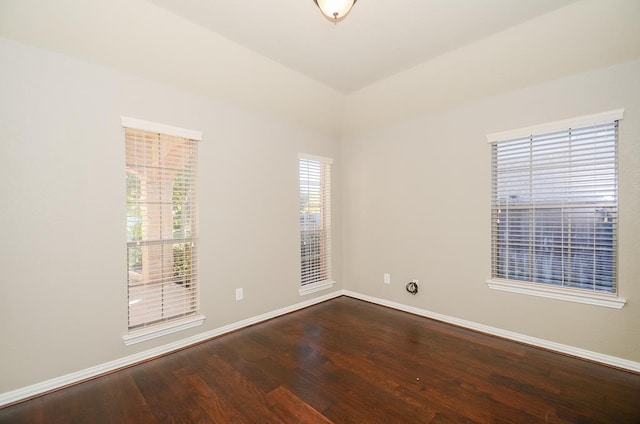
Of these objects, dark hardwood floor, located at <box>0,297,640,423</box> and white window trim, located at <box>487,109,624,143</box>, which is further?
white window trim, located at <box>487,109,624,143</box>

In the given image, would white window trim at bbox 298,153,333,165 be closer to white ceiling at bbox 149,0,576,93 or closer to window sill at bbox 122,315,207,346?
white ceiling at bbox 149,0,576,93

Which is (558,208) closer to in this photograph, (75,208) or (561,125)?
(561,125)

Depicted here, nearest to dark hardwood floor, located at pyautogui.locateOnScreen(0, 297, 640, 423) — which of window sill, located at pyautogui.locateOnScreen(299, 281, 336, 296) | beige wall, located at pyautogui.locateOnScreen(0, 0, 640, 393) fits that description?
beige wall, located at pyautogui.locateOnScreen(0, 0, 640, 393)

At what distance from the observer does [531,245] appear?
112 inches

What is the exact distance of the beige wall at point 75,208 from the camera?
6.59ft

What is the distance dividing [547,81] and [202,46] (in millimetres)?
3207

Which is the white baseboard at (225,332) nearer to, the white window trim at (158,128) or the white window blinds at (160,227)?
the white window blinds at (160,227)

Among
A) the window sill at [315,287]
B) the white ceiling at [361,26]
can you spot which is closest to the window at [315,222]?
the window sill at [315,287]

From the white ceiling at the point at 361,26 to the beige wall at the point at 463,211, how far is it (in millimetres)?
788

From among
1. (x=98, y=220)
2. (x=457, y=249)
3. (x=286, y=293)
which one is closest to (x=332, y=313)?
(x=286, y=293)

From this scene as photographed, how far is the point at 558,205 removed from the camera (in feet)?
8.81

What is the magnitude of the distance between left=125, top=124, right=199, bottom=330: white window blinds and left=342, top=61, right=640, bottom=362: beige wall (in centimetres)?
235

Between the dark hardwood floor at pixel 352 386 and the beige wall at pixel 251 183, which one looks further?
the beige wall at pixel 251 183

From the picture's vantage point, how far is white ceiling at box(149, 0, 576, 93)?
217 centimetres
